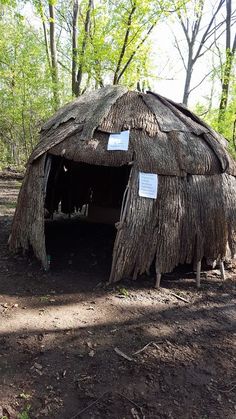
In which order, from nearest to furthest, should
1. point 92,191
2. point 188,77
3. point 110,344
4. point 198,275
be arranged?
1. point 110,344
2. point 198,275
3. point 92,191
4. point 188,77

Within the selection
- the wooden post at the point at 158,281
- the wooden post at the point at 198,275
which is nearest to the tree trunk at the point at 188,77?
the wooden post at the point at 198,275

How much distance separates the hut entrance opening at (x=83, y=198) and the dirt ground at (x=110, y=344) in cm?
184

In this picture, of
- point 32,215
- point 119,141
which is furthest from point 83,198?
point 119,141

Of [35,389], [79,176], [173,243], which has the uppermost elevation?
[79,176]

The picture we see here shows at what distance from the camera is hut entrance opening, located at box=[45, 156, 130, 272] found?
27.3 ft

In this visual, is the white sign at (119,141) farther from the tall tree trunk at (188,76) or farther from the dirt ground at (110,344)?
the tall tree trunk at (188,76)

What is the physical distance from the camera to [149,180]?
5512 mm

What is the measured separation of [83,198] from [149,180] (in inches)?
185

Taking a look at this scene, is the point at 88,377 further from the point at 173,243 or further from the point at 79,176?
the point at 79,176

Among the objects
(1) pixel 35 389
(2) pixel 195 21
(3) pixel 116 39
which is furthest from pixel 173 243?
(2) pixel 195 21

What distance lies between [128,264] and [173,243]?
2.57 ft

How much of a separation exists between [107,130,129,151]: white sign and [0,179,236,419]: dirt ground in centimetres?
211

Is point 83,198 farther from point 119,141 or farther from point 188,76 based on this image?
point 188,76

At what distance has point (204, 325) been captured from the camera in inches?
187
